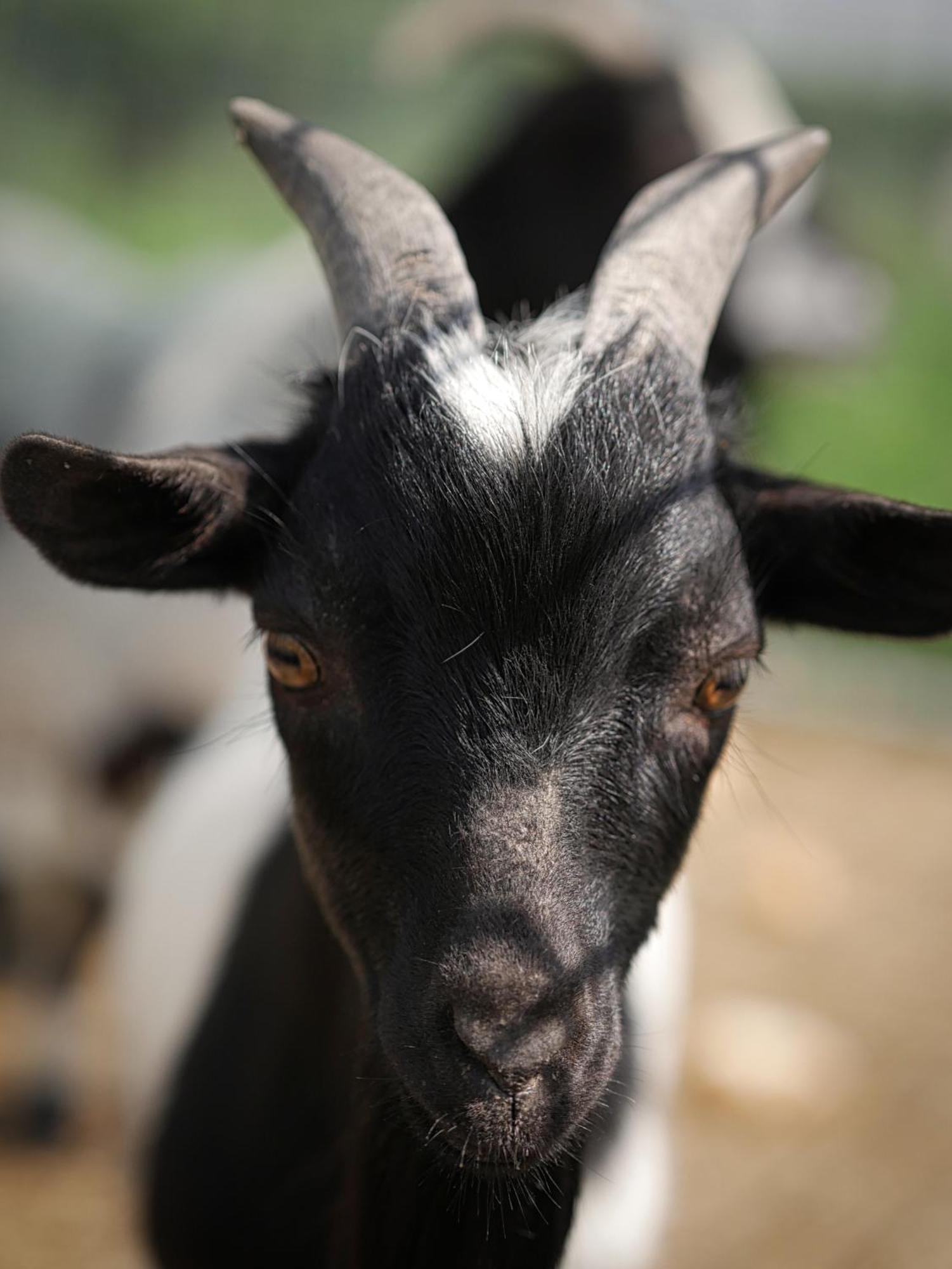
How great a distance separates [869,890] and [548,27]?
4.07 meters

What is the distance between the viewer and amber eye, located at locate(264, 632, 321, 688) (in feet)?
6.47

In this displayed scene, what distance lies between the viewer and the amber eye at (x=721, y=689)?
1.98 meters

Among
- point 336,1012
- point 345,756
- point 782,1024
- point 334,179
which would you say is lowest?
point 782,1024

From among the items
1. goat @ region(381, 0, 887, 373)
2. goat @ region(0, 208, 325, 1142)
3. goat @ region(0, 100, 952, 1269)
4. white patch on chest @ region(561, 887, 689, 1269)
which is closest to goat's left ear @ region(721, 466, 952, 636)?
goat @ region(0, 100, 952, 1269)

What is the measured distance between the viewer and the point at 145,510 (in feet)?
6.91

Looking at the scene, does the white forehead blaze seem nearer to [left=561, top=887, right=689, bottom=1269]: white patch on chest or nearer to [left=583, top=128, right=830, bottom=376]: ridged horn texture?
[left=583, top=128, right=830, bottom=376]: ridged horn texture

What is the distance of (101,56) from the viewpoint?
6465mm

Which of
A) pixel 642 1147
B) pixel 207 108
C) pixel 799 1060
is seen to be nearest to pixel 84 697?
pixel 642 1147

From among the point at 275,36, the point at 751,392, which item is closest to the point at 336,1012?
the point at 751,392

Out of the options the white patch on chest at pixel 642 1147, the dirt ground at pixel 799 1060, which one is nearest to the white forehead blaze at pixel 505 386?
the dirt ground at pixel 799 1060

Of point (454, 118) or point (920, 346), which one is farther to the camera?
point (920, 346)

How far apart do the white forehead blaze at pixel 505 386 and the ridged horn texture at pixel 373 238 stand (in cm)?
7

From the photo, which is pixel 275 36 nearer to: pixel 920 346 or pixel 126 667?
pixel 126 667

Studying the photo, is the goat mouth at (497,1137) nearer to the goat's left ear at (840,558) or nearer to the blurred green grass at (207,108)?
the goat's left ear at (840,558)
